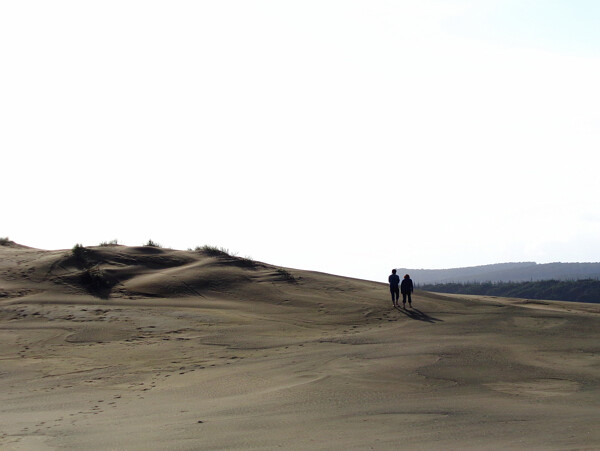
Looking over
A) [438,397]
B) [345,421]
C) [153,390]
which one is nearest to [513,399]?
[438,397]

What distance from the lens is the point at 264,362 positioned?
42.5 feet

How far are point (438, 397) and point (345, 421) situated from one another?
1.98 meters

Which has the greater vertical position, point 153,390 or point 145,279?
point 145,279

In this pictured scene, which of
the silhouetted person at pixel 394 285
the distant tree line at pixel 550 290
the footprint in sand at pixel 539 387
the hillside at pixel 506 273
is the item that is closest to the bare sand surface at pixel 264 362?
the footprint in sand at pixel 539 387

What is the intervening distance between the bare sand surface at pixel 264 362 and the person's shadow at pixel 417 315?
6cm

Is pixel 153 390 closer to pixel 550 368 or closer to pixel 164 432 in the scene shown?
pixel 164 432

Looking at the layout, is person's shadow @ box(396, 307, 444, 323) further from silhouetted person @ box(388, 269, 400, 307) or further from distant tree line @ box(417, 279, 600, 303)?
distant tree line @ box(417, 279, 600, 303)

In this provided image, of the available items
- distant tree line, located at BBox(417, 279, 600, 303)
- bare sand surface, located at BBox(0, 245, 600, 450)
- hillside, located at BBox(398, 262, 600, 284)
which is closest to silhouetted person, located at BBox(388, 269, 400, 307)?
bare sand surface, located at BBox(0, 245, 600, 450)

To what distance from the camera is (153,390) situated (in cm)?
1112

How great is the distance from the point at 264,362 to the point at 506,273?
136710 mm

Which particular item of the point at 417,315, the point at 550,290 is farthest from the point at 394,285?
the point at 550,290

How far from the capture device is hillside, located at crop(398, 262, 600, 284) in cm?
13212

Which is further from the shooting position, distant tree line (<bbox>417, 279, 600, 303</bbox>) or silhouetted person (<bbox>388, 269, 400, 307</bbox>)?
distant tree line (<bbox>417, 279, 600, 303</bbox>)

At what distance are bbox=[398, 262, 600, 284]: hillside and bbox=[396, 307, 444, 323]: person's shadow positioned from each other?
10606cm
